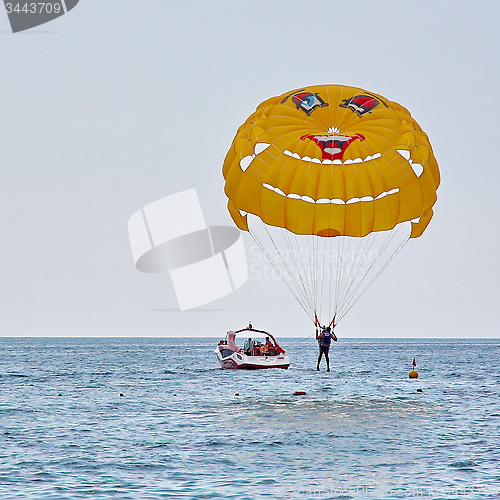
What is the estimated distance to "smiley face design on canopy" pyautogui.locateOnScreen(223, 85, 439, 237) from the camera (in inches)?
1212

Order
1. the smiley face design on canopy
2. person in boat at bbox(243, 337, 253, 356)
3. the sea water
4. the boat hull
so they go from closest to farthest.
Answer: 1. the sea water
2. the smiley face design on canopy
3. the boat hull
4. person in boat at bbox(243, 337, 253, 356)

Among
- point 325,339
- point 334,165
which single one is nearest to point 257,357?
point 325,339

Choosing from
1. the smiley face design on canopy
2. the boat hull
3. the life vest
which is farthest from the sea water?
the smiley face design on canopy

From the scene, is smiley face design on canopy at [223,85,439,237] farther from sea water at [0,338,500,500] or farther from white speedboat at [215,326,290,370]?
white speedboat at [215,326,290,370]

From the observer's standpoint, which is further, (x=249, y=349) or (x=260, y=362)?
(x=249, y=349)

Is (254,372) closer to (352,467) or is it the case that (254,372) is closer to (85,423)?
(85,423)

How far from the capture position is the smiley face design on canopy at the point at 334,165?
30.8m

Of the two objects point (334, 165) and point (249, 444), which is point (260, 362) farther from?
point (249, 444)

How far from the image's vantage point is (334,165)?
31.5m

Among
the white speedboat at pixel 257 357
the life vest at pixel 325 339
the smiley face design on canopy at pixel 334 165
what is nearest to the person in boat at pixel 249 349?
the white speedboat at pixel 257 357

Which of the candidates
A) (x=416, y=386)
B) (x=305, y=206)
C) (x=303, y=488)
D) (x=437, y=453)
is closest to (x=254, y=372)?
(x=416, y=386)

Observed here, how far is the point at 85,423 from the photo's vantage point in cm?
2941

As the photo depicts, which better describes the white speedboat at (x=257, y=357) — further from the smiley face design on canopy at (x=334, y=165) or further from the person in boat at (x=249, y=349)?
the smiley face design on canopy at (x=334, y=165)

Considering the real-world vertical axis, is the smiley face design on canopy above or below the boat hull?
above
